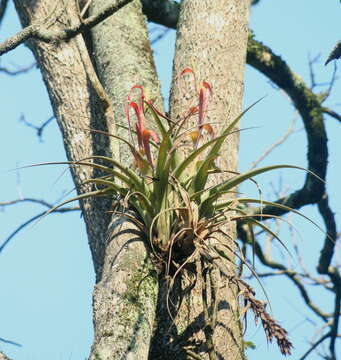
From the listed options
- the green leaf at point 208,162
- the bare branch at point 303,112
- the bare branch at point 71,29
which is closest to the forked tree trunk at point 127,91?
the bare branch at point 71,29

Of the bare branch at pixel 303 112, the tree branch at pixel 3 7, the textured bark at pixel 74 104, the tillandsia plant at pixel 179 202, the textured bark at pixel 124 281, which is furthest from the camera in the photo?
the bare branch at pixel 303 112

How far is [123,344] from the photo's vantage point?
2314mm

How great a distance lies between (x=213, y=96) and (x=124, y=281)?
3.58 feet

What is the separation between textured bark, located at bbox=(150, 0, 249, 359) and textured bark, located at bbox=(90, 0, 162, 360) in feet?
0.61

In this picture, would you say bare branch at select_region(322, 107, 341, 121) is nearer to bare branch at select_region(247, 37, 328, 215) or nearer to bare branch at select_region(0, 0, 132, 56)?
bare branch at select_region(247, 37, 328, 215)

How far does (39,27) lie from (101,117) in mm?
565

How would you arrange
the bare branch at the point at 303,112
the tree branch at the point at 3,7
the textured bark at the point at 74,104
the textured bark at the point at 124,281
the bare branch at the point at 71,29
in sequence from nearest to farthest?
the textured bark at the point at 124,281 < the bare branch at the point at 71,29 < the textured bark at the point at 74,104 < the tree branch at the point at 3,7 < the bare branch at the point at 303,112

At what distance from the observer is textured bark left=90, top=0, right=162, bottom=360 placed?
2332mm

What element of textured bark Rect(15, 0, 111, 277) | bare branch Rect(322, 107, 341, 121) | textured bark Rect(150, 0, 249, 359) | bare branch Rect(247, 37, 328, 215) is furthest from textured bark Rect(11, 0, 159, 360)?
bare branch Rect(322, 107, 341, 121)

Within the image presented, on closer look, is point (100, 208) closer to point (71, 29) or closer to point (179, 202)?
point (179, 202)

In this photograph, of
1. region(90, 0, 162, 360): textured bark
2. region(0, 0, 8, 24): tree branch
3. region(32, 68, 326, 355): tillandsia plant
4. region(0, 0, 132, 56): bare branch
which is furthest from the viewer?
region(0, 0, 8, 24): tree branch

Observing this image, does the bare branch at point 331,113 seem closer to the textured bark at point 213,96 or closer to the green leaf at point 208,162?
the textured bark at point 213,96

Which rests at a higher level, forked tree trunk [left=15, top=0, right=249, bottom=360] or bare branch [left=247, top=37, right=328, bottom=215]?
bare branch [left=247, top=37, right=328, bottom=215]

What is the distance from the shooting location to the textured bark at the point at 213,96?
9.03 feet
